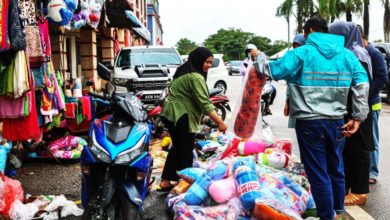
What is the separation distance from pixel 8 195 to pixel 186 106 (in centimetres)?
203

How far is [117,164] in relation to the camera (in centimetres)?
396

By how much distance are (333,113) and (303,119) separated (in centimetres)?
25

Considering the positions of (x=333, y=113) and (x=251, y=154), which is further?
(x=251, y=154)

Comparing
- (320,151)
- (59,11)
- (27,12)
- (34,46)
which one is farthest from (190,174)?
(59,11)

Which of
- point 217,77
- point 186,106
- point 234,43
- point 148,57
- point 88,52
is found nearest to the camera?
point 186,106

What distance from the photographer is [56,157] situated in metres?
7.34

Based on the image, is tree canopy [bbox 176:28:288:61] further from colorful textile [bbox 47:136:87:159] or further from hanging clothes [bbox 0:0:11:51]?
hanging clothes [bbox 0:0:11:51]

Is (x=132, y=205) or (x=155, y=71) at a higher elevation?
(x=155, y=71)

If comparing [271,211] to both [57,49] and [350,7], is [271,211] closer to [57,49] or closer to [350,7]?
[57,49]

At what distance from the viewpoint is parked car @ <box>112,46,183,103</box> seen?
11289mm

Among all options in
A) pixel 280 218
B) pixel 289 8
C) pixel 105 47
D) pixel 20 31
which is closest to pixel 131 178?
pixel 280 218

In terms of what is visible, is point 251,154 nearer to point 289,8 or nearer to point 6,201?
point 6,201

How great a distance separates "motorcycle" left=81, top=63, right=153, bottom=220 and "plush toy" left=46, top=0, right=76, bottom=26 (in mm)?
2773

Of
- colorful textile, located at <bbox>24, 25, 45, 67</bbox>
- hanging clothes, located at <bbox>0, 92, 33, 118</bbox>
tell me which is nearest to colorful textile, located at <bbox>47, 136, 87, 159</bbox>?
colorful textile, located at <bbox>24, 25, 45, 67</bbox>
